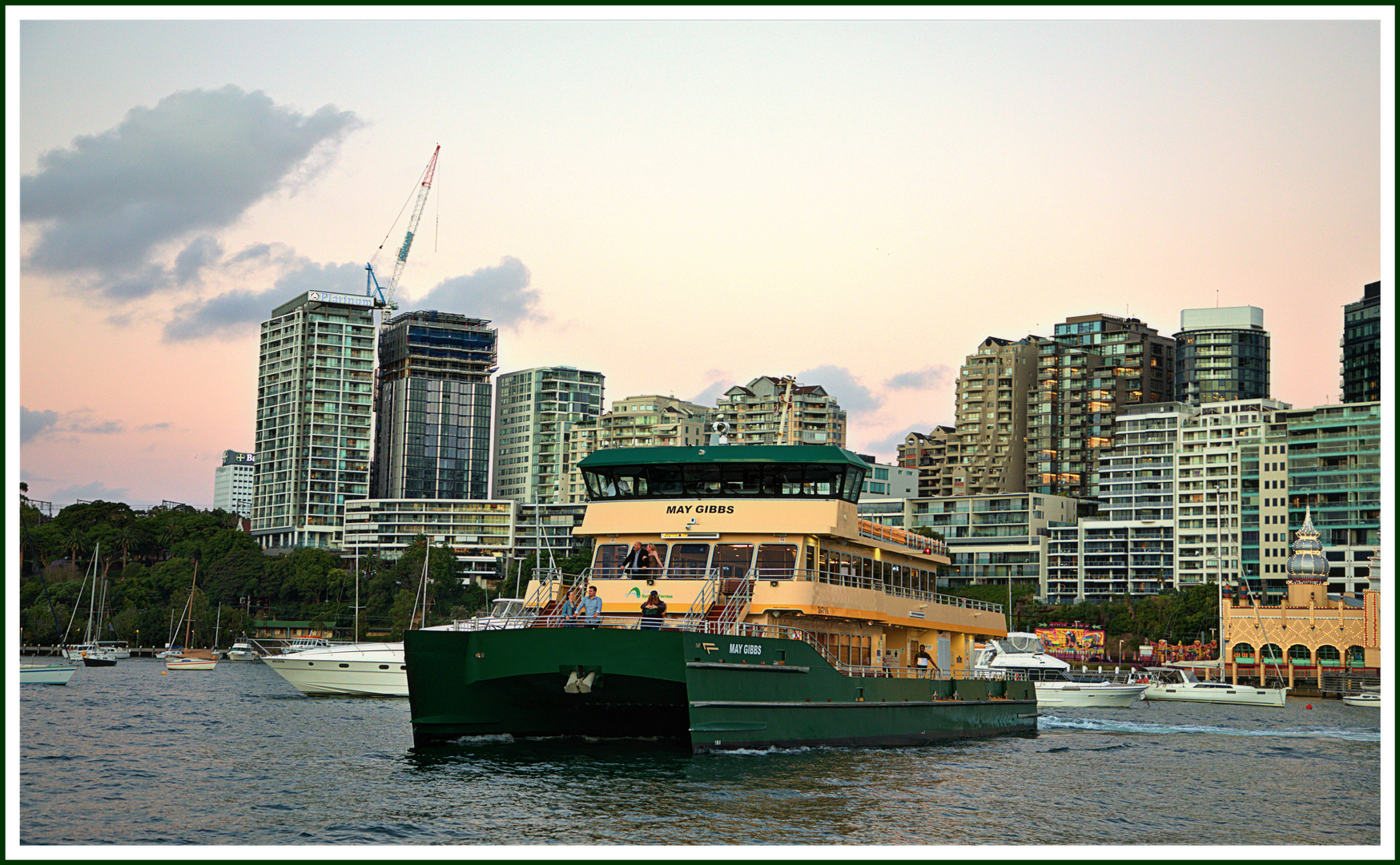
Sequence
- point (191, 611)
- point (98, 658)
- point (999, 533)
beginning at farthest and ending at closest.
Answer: point (999, 533), point (191, 611), point (98, 658)

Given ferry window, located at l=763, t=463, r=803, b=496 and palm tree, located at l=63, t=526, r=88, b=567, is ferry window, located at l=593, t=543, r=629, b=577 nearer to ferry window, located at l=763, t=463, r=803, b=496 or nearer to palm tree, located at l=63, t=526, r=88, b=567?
ferry window, located at l=763, t=463, r=803, b=496

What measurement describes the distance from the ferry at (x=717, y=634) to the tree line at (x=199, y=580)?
98.3 meters

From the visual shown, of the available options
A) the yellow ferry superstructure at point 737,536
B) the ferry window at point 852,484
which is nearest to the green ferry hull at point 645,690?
the yellow ferry superstructure at point 737,536

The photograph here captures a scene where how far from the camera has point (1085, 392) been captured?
182000mm

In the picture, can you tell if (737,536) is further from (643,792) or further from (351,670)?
(351,670)

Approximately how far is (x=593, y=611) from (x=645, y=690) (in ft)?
6.60

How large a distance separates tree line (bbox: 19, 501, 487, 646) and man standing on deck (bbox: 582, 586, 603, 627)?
102065 millimetres

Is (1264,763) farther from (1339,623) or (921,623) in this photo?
(1339,623)

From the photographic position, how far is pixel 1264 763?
3709 centimetres

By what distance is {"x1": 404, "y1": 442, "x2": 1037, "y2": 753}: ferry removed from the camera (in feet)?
84.9

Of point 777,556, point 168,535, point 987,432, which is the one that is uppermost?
point 987,432

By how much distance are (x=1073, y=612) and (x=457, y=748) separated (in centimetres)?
11715

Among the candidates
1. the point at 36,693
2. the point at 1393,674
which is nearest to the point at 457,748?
the point at 1393,674

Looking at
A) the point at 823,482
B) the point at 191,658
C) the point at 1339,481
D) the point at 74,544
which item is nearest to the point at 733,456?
the point at 823,482
